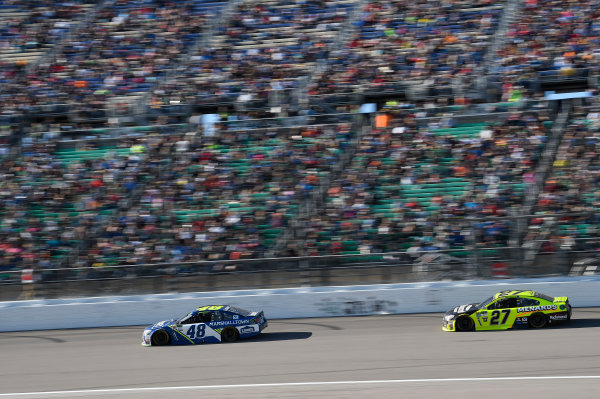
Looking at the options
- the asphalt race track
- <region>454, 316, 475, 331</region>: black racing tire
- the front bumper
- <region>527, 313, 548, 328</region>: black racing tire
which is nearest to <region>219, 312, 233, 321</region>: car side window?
the asphalt race track

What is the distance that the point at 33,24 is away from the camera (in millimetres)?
30641

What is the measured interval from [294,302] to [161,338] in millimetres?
3746

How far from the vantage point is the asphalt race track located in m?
11.4

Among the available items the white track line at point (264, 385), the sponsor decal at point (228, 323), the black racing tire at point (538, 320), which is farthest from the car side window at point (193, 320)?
the black racing tire at point (538, 320)

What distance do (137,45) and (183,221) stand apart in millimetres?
9755

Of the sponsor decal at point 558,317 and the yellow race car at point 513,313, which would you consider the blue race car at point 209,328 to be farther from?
the sponsor decal at point 558,317

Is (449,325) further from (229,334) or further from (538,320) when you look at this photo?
(229,334)

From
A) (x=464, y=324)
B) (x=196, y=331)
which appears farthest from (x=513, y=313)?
(x=196, y=331)

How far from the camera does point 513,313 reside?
15.5m

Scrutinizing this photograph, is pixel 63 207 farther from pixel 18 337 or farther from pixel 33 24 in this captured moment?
pixel 33 24

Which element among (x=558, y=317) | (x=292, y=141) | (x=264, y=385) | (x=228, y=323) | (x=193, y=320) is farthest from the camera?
(x=292, y=141)

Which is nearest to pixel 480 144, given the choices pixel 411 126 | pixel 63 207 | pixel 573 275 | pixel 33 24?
pixel 411 126

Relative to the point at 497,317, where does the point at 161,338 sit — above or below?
below

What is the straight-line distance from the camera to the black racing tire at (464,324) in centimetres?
1568
